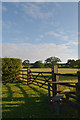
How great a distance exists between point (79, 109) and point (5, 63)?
10148 millimetres

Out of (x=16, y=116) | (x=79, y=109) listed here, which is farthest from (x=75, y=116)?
(x=16, y=116)

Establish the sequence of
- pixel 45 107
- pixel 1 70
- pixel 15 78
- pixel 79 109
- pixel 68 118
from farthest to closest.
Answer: pixel 15 78
pixel 1 70
pixel 45 107
pixel 68 118
pixel 79 109

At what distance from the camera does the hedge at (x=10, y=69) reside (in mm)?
11680

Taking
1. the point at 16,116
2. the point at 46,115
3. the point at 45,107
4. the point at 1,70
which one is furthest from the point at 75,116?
the point at 1,70

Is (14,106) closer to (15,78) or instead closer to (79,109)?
A: (79,109)

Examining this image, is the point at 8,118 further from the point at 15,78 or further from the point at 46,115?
the point at 15,78

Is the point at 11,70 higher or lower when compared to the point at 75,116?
higher

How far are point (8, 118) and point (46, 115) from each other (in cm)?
143

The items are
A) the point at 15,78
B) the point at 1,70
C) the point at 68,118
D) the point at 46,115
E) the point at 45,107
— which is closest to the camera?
the point at 68,118

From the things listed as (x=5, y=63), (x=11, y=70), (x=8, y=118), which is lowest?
(x=8, y=118)

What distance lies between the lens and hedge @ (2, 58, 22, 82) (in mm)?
11680

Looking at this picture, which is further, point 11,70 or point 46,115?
point 11,70

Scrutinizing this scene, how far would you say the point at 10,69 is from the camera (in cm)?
1207

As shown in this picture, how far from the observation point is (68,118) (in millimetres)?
3588
